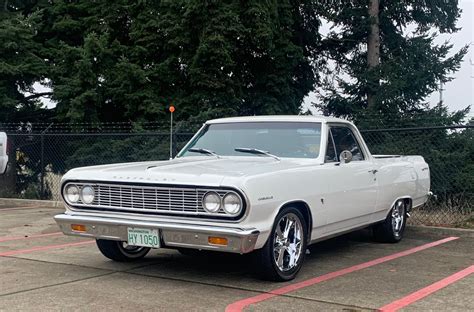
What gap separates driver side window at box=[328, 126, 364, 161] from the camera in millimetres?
6844

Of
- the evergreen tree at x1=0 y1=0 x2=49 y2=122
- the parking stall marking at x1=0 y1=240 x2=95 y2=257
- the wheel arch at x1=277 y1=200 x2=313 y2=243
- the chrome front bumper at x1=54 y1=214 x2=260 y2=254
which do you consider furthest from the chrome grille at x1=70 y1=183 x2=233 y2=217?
the evergreen tree at x1=0 y1=0 x2=49 y2=122

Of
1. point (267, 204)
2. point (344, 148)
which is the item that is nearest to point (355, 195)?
point (344, 148)

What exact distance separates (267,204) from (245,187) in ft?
1.13

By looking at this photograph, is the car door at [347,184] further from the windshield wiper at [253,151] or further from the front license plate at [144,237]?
the front license plate at [144,237]

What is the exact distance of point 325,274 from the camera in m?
6.02

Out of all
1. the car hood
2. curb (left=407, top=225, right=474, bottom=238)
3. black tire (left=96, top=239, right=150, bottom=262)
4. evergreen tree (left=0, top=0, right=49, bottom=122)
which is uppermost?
evergreen tree (left=0, top=0, right=49, bottom=122)

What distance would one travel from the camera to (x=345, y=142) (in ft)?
23.2

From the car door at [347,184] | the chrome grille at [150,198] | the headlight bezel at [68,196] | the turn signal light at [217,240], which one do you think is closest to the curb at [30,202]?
the headlight bezel at [68,196]

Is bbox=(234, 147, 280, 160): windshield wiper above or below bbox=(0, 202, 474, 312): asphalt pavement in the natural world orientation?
above

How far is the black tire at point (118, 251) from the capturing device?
6.41 m

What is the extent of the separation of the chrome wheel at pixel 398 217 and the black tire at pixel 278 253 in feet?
8.48

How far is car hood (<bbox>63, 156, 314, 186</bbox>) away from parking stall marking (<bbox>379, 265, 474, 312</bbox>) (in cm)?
159

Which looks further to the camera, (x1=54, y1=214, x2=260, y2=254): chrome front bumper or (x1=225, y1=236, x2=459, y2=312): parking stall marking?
(x1=54, y1=214, x2=260, y2=254): chrome front bumper

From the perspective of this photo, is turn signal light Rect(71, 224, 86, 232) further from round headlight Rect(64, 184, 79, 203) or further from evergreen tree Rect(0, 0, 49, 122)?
evergreen tree Rect(0, 0, 49, 122)
